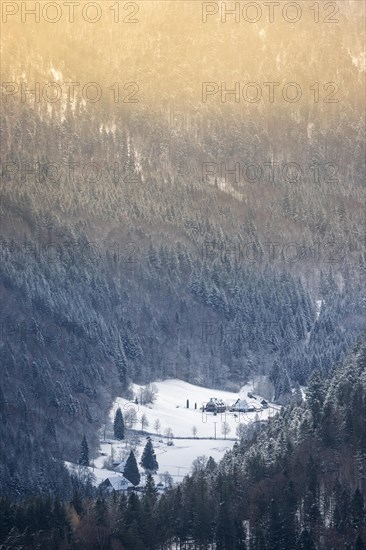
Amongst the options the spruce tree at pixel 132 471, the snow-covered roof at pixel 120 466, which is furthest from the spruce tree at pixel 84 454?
the spruce tree at pixel 132 471

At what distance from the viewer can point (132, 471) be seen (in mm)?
179625

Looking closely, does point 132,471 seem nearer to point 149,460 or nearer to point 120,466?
point 120,466

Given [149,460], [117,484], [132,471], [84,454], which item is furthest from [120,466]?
[117,484]

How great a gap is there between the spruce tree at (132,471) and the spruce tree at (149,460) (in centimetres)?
221

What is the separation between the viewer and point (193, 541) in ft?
466

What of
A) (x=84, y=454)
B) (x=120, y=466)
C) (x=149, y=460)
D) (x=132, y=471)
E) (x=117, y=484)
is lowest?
(x=117, y=484)

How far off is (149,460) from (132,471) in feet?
22.7

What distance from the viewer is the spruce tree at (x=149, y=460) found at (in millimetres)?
184750

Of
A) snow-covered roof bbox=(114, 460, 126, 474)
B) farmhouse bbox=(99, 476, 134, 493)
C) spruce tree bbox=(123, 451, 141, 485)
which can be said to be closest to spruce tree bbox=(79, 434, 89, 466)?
snow-covered roof bbox=(114, 460, 126, 474)

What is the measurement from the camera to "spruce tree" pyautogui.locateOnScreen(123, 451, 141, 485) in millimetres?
177675

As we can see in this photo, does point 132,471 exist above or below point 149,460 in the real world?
below

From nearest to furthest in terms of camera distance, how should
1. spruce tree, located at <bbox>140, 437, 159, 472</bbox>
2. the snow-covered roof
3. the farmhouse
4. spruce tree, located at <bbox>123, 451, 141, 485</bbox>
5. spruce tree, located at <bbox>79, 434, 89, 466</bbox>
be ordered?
1. the farmhouse
2. spruce tree, located at <bbox>123, 451, 141, 485</bbox>
3. the snow-covered roof
4. spruce tree, located at <bbox>140, 437, 159, 472</bbox>
5. spruce tree, located at <bbox>79, 434, 89, 466</bbox>

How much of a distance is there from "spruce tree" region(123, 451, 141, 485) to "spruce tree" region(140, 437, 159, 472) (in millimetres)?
2211

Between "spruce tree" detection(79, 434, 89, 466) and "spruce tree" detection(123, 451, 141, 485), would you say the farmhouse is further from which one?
"spruce tree" detection(79, 434, 89, 466)
